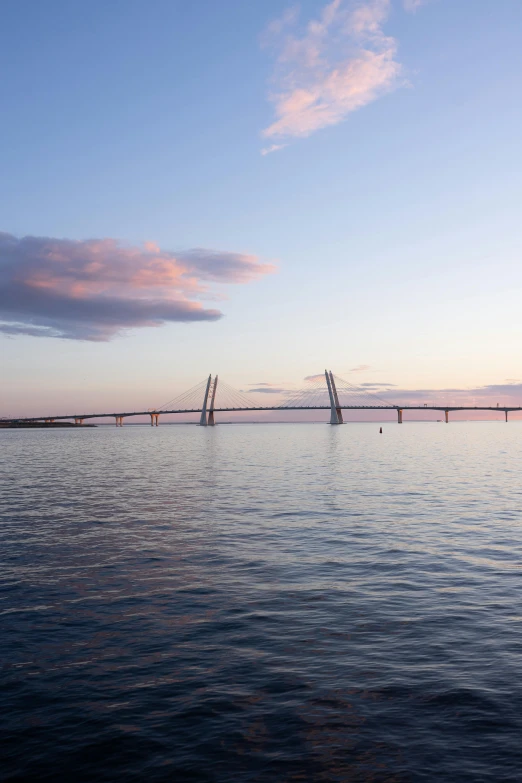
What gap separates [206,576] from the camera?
727 inches

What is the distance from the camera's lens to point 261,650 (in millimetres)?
12398

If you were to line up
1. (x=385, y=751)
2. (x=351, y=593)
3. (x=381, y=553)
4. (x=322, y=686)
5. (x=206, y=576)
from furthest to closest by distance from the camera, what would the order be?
(x=381, y=553) → (x=206, y=576) → (x=351, y=593) → (x=322, y=686) → (x=385, y=751)

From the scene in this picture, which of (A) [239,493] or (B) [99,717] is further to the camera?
(A) [239,493]

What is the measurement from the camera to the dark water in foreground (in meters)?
8.61

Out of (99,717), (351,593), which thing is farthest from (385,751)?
(351,593)

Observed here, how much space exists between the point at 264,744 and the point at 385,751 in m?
1.78

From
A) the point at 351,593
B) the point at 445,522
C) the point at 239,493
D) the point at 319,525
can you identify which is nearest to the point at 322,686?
the point at 351,593

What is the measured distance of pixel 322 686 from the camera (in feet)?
35.1

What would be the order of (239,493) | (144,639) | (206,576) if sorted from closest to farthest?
(144,639)
(206,576)
(239,493)

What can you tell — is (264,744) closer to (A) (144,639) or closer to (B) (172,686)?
(B) (172,686)

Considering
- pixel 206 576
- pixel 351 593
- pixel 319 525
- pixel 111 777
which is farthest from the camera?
pixel 319 525

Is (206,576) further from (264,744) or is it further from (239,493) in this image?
(239,493)

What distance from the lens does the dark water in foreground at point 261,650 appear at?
28.2 ft

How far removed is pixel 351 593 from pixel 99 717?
342 inches
